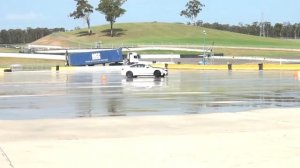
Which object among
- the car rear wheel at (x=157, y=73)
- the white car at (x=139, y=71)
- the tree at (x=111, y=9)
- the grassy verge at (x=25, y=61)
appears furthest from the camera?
the tree at (x=111, y=9)

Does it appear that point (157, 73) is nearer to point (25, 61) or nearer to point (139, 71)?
point (139, 71)

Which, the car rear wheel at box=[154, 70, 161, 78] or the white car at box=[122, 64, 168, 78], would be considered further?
the white car at box=[122, 64, 168, 78]

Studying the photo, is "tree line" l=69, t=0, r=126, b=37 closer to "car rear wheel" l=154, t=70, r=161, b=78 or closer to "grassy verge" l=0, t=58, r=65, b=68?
"grassy verge" l=0, t=58, r=65, b=68

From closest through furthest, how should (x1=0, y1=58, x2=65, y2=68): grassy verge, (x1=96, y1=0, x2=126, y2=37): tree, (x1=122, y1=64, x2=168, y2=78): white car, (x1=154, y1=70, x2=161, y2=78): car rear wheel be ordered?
(x1=154, y1=70, x2=161, y2=78): car rear wheel → (x1=122, y1=64, x2=168, y2=78): white car → (x1=0, y1=58, x2=65, y2=68): grassy verge → (x1=96, y1=0, x2=126, y2=37): tree

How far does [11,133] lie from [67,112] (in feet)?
18.3

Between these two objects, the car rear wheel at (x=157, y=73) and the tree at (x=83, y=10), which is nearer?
the car rear wheel at (x=157, y=73)

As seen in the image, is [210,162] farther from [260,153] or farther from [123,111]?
[123,111]

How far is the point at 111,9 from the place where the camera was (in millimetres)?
179125

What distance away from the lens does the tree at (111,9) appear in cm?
17812

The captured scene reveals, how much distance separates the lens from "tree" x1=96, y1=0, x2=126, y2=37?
584ft

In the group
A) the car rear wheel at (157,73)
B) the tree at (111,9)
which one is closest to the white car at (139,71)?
the car rear wheel at (157,73)

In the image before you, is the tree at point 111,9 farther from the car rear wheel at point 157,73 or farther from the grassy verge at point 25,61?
the car rear wheel at point 157,73

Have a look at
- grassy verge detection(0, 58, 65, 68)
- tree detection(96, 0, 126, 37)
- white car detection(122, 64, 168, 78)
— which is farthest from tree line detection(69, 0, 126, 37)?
white car detection(122, 64, 168, 78)

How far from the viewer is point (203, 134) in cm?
1298
